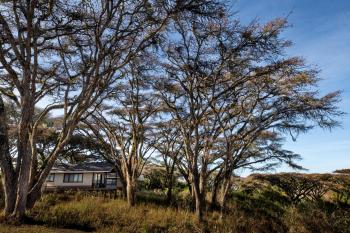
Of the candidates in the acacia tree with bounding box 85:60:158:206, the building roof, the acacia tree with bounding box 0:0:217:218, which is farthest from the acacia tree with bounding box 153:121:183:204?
the building roof

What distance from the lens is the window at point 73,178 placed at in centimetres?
3909

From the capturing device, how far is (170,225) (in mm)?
12367

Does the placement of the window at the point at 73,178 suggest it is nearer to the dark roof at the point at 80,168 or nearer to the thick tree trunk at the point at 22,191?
the dark roof at the point at 80,168

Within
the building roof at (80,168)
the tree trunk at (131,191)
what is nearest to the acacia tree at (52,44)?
the tree trunk at (131,191)

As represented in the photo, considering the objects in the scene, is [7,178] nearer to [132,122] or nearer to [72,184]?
[132,122]

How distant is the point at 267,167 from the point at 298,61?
1262cm

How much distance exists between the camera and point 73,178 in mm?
39312

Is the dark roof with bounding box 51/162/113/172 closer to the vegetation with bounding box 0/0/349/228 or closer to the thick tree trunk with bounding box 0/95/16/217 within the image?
the vegetation with bounding box 0/0/349/228

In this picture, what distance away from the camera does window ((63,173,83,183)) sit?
128ft

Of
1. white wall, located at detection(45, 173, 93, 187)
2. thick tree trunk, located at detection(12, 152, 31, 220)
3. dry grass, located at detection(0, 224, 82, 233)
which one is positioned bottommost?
dry grass, located at detection(0, 224, 82, 233)

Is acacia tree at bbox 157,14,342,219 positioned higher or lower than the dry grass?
higher

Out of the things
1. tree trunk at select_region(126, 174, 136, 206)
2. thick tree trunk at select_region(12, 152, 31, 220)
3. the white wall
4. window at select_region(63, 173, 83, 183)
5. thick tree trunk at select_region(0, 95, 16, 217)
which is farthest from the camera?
window at select_region(63, 173, 83, 183)

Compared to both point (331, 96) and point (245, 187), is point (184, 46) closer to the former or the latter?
point (331, 96)

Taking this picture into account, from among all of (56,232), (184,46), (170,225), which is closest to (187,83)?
(184,46)
